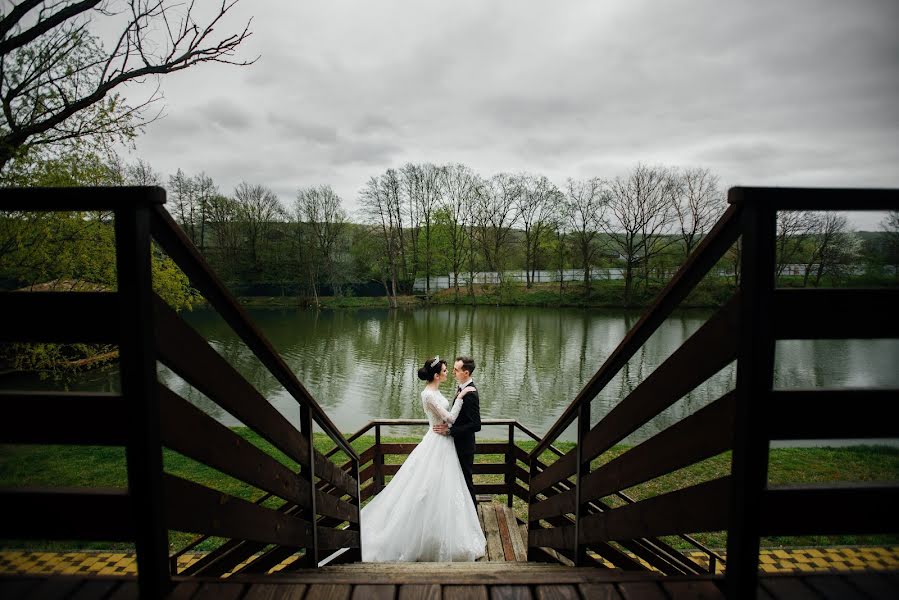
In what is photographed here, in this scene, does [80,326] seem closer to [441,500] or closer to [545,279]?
[441,500]

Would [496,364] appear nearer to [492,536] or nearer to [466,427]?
[492,536]

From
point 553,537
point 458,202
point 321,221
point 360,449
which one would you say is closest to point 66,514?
point 553,537

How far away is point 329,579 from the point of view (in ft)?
5.88

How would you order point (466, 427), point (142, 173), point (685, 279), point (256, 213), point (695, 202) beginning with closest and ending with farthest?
point (685, 279) < point (466, 427) < point (142, 173) < point (695, 202) < point (256, 213)

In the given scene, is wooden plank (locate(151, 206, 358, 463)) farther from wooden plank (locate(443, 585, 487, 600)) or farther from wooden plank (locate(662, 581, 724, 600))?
wooden plank (locate(662, 581, 724, 600))

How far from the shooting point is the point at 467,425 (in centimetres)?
467

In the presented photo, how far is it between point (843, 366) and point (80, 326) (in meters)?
21.6

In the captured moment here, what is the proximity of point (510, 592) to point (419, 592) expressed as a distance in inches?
14.0

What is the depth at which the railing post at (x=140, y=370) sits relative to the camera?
128 cm

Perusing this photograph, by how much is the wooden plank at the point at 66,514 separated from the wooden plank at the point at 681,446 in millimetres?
1754

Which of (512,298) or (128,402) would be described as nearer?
(128,402)

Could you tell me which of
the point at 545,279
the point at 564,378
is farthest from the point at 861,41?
the point at 545,279

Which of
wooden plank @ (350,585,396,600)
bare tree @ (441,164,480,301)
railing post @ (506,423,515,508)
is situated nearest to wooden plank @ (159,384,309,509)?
wooden plank @ (350,585,396,600)

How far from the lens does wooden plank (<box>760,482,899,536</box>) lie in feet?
4.31
